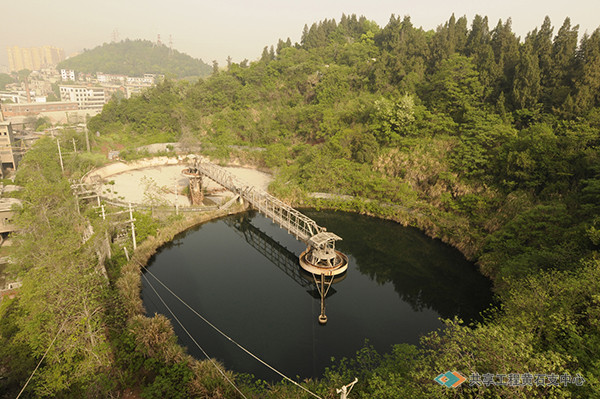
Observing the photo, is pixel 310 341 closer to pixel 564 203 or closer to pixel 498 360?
pixel 498 360

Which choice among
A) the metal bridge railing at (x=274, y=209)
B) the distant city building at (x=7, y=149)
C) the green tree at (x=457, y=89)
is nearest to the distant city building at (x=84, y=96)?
the distant city building at (x=7, y=149)

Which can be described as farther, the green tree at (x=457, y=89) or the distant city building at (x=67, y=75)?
the distant city building at (x=67, y=75)

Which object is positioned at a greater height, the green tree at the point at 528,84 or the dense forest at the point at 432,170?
the green tree at the point at 528,84

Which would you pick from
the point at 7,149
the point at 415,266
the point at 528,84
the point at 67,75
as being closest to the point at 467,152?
the point at 528,84

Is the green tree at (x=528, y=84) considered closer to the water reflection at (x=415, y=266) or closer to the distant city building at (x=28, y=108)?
the water reflection at (x=415, y=266)

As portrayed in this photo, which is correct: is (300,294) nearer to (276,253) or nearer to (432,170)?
(276,253)

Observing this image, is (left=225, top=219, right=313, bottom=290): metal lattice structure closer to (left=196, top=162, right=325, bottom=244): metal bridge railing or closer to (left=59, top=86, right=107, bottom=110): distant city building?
(left=196, top=162, right=325, bottom=244): metal bridge railing

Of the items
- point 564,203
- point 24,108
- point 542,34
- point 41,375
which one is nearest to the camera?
point 41,375

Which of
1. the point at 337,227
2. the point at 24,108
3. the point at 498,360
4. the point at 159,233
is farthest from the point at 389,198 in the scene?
the point at 24,108

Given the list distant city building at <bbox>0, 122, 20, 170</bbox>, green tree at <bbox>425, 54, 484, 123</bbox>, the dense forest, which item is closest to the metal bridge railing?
the dense forest
